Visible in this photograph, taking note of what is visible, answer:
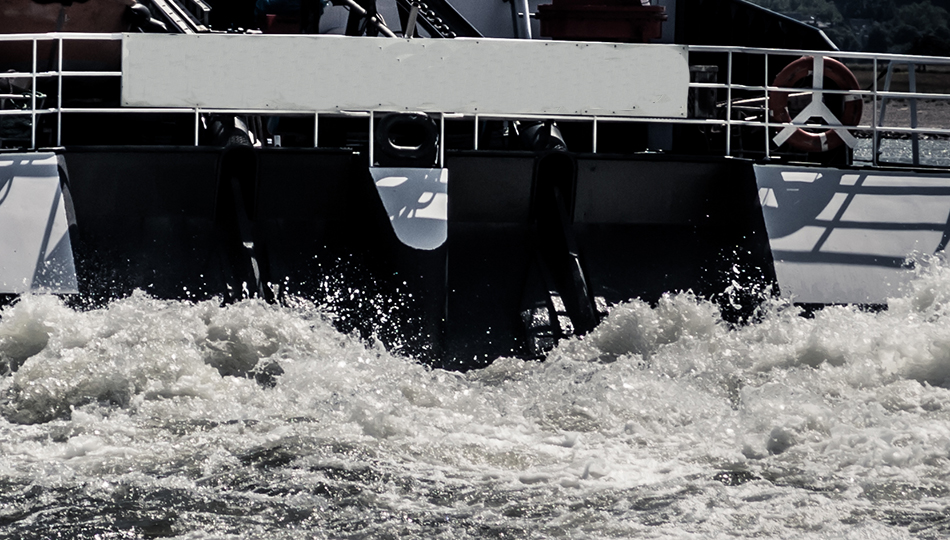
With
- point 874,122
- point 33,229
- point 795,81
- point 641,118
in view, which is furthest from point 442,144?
point 874,122

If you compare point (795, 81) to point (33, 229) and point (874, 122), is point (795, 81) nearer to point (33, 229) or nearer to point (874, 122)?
point (874, 122)

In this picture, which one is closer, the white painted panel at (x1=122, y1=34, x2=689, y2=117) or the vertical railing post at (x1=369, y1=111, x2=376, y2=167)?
the white painted panel at (x1=122, y1=34, x2=689, y2=117)

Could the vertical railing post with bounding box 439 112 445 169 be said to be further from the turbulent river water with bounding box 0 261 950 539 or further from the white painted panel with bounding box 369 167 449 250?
the turbulent river water with bounding box 0 261 950 539

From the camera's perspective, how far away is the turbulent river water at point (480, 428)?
4.48m

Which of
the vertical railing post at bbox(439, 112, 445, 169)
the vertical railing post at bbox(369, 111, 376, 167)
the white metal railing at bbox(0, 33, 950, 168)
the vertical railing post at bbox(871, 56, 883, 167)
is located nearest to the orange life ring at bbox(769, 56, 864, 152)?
the white metal railing at bbox(0, 33, 950, 168)

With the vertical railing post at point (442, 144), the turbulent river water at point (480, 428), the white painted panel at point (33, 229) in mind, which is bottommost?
the turbulent river water at point (480, 428)

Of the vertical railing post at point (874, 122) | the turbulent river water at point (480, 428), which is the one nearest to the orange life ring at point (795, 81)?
the vertical railing post at point (874, 122)

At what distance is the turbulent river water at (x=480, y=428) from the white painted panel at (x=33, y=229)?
0.71 ft

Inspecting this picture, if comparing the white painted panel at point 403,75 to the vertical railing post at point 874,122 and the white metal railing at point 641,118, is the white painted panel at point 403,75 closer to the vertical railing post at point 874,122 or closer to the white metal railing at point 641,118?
the white metal railing at point 641,118

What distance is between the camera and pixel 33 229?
6758mm

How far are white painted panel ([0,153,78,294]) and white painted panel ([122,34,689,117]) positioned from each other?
30.5 inches

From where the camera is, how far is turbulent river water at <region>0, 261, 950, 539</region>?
4.48 meters

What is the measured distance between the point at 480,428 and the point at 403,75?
288 cm

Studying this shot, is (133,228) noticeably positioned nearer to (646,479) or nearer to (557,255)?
(557,255)
